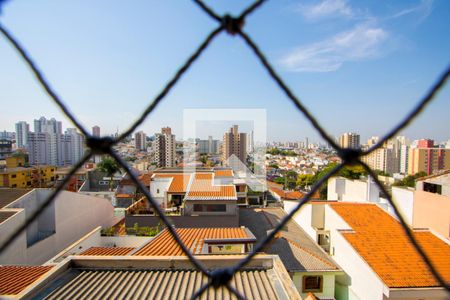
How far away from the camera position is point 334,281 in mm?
4594

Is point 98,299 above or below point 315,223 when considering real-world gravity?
above

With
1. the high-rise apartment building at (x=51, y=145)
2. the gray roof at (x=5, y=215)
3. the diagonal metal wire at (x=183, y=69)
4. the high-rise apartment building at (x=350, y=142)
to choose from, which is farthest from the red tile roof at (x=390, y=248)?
the high-rise apartment building at (x=51, y=145)

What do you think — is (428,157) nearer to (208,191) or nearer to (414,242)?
(208,191)

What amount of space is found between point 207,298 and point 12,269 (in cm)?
273

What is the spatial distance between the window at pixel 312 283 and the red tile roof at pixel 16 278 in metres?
3.86

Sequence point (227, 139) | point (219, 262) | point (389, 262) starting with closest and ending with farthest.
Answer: point (219, 262)
point (389, 262)
point (227, 139)

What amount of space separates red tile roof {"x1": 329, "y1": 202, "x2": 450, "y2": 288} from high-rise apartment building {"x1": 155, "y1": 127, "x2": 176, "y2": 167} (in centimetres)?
2234

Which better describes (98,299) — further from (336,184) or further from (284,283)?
(336,184)

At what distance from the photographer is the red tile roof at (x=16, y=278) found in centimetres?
253

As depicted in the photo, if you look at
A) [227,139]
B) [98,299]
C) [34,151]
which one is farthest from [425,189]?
[34,151]

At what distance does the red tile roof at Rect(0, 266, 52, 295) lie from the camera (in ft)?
8.29

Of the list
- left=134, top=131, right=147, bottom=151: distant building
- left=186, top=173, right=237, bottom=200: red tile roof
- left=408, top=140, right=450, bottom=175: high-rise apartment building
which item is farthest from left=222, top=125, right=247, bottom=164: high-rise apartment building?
left=186, top=173, right=237, bottom=200: red tile roof

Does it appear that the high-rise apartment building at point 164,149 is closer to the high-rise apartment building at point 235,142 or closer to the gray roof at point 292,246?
the high-rise apartment building at point 235,142

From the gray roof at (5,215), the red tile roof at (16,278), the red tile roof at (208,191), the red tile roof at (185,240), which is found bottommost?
the red tile roof at (185,240)
